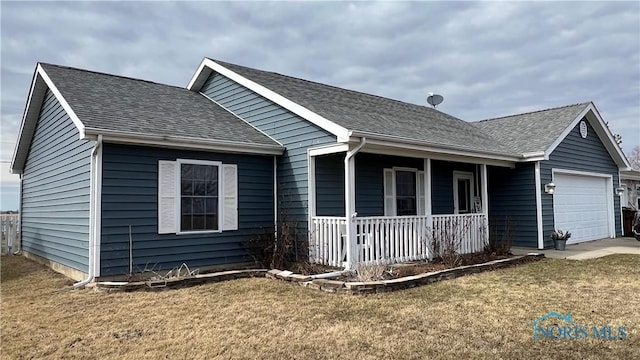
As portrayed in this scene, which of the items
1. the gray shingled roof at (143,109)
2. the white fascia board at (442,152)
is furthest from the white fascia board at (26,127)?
the white fascia board at (442,152)

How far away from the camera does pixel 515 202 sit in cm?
1251

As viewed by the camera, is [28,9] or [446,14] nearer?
[28,9]

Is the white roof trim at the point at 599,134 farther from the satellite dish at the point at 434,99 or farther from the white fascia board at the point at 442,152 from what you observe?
the satellite dish at the point at 434,99

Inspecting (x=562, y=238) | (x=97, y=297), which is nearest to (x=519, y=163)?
(x=562, y=238)

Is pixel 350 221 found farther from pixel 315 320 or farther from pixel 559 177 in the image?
pixel 559 177

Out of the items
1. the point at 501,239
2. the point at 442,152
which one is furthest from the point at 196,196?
the point at 501,239

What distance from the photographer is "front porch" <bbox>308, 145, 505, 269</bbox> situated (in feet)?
27.1

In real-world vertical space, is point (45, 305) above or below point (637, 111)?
below

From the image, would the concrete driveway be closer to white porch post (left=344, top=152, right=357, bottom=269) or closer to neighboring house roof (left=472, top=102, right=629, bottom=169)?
neighboring house roof (left=472, top=102, right=629, bottom=169)

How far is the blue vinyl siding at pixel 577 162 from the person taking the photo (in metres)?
12.2

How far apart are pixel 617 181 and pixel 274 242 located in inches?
539

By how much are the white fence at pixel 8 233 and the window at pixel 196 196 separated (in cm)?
903

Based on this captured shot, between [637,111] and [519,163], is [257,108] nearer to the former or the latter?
[519,163]

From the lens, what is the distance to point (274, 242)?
920cm
